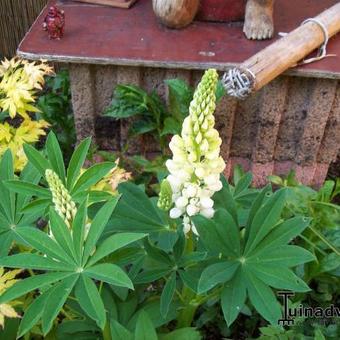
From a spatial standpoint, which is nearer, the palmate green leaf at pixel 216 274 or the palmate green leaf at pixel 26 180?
the palmate green leaf at pixel 216 274

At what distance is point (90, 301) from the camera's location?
0.88 metres

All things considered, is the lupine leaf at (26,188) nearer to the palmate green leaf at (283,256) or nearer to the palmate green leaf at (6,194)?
the palmate green leaf at (6,194)

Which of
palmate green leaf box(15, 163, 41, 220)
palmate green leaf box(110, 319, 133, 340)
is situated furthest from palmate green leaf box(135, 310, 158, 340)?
palmate green leaf box(15, 163, 41, 220)

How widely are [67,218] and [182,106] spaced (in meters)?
1.02

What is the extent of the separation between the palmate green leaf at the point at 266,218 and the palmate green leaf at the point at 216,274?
0.15 ft

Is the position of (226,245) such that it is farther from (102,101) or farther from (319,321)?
(102,101)

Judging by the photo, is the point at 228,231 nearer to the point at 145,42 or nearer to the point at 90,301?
the point at 90,301

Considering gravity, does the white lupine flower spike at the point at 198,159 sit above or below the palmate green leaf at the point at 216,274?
above

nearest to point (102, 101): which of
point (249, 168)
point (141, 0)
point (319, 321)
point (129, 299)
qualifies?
point (141, 0)

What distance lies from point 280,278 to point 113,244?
0.32 meters

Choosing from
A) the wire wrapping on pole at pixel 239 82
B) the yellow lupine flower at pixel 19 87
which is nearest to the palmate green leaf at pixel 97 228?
the yellow lupine flower at pixel 19 87

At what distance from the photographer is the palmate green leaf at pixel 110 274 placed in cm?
86

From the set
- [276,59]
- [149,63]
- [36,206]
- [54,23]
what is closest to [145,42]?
[149,63]

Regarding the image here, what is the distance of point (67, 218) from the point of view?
37.2 inches
